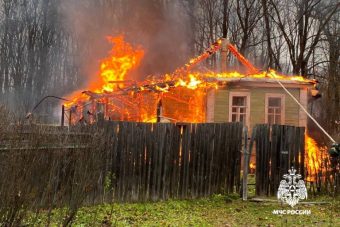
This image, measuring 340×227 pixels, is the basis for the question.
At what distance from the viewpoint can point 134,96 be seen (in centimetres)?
1773

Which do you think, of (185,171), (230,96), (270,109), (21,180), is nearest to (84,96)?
(230,96)

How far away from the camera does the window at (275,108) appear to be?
17609 millimetres

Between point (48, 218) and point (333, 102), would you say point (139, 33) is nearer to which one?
point (333, 102)

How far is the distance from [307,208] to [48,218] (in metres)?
6.03

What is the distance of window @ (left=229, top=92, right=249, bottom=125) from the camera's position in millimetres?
17359

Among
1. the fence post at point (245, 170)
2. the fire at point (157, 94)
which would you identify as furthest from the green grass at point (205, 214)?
the fire at point (157, 94)

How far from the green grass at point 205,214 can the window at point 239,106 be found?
8.03 m

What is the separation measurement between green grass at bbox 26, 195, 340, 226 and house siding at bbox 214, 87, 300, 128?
7.93 m

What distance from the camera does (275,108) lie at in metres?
17.7

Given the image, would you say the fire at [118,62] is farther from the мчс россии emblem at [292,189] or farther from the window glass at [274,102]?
the мчс россии emblem at [292,189]

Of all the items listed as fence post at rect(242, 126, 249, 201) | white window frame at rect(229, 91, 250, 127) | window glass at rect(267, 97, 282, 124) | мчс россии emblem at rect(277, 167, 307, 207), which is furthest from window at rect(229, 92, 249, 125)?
fence post at rect(242, 126, 249, 201)

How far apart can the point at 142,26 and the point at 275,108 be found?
14.2 m

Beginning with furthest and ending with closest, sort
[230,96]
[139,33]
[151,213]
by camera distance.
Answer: [139,33], [230,96], [151,213]

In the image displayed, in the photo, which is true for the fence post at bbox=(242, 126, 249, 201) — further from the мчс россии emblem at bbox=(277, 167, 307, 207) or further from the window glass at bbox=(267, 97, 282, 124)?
the window glass at bbox=(267, 97, 282, 124)
